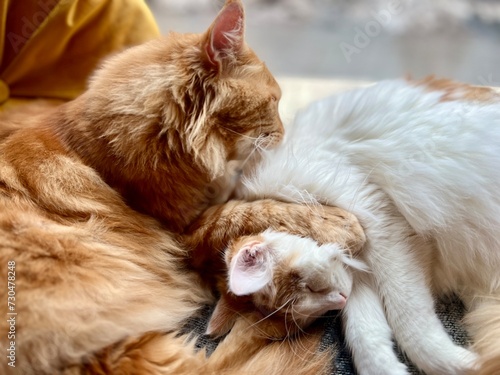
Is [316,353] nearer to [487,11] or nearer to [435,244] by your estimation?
[435,244]

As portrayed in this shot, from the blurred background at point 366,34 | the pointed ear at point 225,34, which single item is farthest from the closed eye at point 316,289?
the blurred background at point 366,34

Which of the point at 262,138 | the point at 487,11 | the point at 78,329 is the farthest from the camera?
the point at 487,11

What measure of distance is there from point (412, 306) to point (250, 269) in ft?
1.31

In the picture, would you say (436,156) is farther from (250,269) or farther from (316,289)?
(250,269)

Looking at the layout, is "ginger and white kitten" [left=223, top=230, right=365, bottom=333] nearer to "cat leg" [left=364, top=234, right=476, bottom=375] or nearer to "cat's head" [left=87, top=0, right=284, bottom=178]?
"cat leg" [left=364, top=234, right=476, bottom=375]

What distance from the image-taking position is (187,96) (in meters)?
1.29

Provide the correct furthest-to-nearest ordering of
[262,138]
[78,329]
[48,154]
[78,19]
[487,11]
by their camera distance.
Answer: [487,11]
[78,19]
[262,138]
[48,154]
[78,329]

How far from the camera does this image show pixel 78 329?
1088 mm

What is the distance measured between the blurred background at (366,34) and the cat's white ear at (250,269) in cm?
150

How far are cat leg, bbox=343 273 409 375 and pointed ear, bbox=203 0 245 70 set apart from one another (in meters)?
0.68

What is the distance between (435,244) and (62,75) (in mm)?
1347

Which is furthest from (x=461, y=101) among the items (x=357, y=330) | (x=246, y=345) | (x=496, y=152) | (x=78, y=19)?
(x=78, y=19)

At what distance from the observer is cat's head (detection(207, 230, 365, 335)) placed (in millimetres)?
1231

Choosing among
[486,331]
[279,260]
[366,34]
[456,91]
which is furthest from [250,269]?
[366,34]
